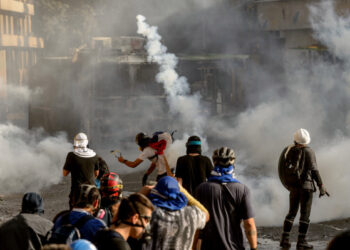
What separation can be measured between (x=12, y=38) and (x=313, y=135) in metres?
17.8

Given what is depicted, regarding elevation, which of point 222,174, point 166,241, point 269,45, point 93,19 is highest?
point 93,19

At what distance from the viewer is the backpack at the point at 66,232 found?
163 inches

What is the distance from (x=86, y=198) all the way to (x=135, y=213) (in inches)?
25.5

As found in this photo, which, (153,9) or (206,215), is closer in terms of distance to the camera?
(206,215)

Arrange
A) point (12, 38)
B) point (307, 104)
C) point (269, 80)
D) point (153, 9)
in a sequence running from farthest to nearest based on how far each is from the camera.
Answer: point (153, 9), point (12, 38), point (269, 80), point (307, 104)

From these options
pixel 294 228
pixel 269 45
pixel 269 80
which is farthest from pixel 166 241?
pixel 269 45

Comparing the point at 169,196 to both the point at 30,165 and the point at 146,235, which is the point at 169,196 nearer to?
the point at 146,235

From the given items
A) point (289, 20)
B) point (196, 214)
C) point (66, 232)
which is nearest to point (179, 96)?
point (289, 20)

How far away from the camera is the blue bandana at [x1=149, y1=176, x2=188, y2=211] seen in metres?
4.68

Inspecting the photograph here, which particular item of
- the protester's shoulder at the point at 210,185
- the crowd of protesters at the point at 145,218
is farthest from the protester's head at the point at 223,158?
the protester's shoulder at the point at 210,185

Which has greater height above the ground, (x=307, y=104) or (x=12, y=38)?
(x=12, y=38)

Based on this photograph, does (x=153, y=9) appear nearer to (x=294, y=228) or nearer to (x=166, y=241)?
(x=294, y=228)

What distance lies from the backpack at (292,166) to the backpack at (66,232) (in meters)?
3.87

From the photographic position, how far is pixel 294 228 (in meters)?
9.89
